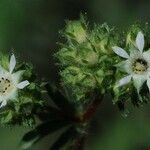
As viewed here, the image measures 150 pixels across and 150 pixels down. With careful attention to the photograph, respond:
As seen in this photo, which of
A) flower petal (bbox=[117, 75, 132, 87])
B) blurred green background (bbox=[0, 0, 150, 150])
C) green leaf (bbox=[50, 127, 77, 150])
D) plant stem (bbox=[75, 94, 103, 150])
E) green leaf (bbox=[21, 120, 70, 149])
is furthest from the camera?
blurred green background (bbox=[0, 0, 150, 150])

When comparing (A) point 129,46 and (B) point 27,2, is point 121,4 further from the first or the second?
(A) point 129,46

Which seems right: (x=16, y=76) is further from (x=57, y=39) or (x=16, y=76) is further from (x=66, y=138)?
(x=57, y=39)

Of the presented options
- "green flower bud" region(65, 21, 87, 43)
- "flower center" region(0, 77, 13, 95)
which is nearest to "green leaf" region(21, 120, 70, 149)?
"flower center" region(0, 77, 13, 95)

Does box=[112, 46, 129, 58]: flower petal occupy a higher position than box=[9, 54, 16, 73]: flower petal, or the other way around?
box=[9, 54, 16, 73]: flower petal

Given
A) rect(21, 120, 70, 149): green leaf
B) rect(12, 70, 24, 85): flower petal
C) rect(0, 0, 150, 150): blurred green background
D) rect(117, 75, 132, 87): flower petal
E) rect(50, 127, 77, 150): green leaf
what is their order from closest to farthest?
rect(117, 75, 132, 87): flower petal < rect(12, 70, 24, 85): flower petal < rect(21, 120, 70, 149): green leaf < rect(50, 127, 77, 150): green leaf < rect(0, 0, 150, 150): blurred green background

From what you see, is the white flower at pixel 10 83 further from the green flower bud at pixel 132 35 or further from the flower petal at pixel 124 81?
the green flower bud at pixel 132 35

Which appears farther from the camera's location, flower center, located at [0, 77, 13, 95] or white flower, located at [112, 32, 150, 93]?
flower center, located at [0, 77, 13, 95]

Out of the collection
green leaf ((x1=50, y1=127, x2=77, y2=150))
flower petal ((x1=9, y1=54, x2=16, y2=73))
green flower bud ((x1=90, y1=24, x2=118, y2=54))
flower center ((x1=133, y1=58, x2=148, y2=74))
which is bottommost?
flower center ((x1=133, y1=58, x2=148, y2=74))

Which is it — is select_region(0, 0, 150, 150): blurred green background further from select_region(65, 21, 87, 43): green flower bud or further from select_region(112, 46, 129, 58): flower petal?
select_region(112, 46, 129, 58): flower petal
